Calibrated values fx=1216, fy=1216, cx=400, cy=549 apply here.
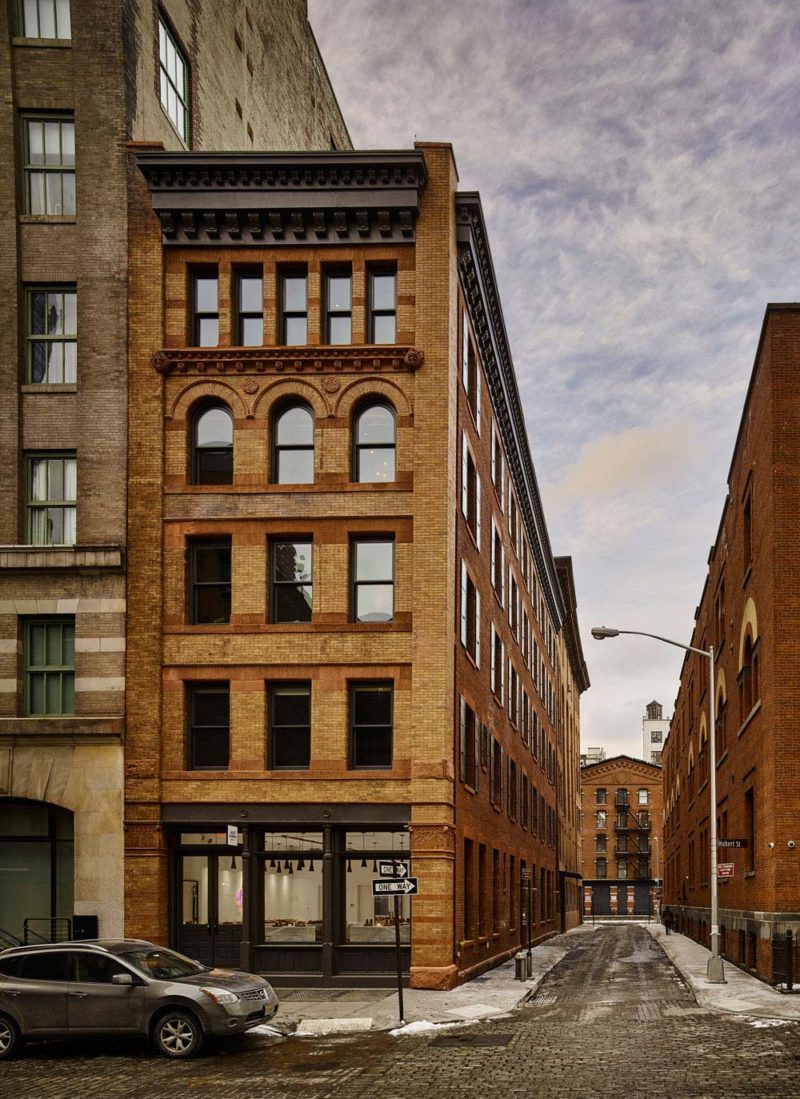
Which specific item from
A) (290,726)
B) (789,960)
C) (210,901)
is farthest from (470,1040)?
(290,726)

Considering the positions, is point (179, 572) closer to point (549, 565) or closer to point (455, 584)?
point (455, 584)

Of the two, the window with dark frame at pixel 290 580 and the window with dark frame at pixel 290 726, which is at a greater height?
the window with dark frame at pixel 290 580

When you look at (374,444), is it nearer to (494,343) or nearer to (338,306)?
(338,306)

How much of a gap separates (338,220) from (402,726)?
11.9 metres

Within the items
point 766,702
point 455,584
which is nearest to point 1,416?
point 455,584

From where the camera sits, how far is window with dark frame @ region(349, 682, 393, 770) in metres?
27.6

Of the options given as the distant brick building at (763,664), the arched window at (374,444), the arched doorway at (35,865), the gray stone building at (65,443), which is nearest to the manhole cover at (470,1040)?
the distant brick building at (763,664)

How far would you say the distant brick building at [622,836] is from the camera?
131 m

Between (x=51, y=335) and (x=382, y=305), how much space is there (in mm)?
7912

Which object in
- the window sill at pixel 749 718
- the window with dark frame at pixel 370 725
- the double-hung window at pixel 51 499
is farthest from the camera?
the window sill at pixel 749 718

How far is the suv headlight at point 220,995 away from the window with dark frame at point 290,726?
957cm

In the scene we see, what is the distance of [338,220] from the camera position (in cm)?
2869

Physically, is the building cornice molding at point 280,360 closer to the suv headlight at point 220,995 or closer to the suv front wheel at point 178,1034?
the suv headlight at point 220,995

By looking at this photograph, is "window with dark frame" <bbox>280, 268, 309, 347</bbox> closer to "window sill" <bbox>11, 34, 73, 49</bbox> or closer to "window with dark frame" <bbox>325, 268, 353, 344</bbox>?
"window with dark frame" <bbox>325, 268, 353, 344</bbox>
